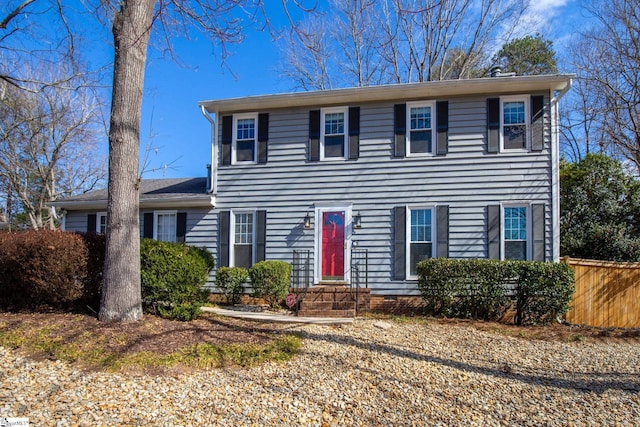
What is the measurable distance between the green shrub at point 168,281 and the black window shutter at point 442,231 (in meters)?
5.56

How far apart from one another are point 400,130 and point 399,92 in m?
0.89

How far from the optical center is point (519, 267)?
8625 millimetres

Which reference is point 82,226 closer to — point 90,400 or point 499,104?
point 90,400

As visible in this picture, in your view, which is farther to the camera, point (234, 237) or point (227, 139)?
point (227, 139)

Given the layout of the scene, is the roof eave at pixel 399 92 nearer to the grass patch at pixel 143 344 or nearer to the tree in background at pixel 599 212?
the tree in background at pixel 599 212

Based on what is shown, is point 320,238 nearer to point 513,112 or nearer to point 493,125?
point 493,125

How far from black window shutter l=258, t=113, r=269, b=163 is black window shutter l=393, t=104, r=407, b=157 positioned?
327 centimetres

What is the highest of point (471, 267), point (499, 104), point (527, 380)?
point (499, 104)

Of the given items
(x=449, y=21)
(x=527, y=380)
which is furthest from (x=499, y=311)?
(x=449, y=21)

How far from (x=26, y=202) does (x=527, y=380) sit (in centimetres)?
2055

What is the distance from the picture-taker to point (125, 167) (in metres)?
6.49

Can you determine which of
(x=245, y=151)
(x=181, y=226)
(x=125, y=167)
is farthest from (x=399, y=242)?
(x=125, y=167)

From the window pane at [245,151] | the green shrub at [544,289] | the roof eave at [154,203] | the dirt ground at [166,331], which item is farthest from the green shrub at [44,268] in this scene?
the green shrub at [544,289]

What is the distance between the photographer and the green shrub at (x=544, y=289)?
27.9ft
